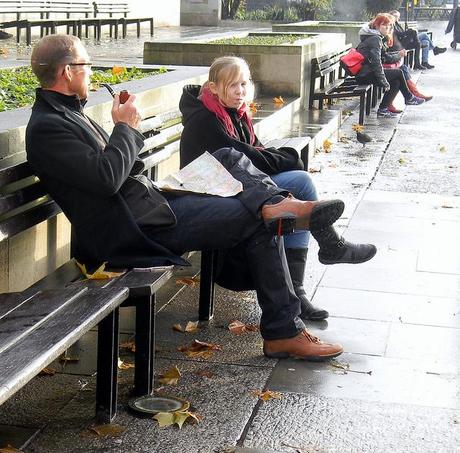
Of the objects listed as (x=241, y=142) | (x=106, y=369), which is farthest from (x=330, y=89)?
(x=106, y=369)

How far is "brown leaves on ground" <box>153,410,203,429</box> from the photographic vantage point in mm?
4004

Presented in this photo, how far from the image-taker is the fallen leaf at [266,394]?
14.1 feet

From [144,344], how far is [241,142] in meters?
1.59

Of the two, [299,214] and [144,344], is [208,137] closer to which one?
[299,214]

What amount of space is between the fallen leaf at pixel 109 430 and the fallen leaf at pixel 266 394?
2.08 feet

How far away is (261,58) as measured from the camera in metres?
13.4

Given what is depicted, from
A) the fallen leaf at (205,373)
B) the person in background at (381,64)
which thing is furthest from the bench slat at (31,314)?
the person in background at (381,64)

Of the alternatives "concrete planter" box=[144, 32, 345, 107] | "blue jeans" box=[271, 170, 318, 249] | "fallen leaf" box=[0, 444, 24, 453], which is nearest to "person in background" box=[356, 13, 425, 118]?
"concrete planter" box=[144, 32, 345, 107]

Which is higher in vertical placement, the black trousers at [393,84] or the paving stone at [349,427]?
the black trousers at [393,84]

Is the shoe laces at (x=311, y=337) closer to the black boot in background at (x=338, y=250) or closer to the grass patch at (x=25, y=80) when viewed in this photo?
the black boot in background at (x=338, y=250)

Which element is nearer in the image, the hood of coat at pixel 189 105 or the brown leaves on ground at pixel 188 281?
the hood of coat at pixel 189 105

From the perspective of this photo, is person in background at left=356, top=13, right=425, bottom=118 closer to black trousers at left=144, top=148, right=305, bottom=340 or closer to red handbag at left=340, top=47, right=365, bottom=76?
red handbag at left=340, top=47, right=365, bottom=76

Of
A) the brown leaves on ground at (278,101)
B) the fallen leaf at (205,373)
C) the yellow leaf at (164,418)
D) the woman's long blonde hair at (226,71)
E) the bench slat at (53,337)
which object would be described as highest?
the woman's long blonde hair at (226,71)

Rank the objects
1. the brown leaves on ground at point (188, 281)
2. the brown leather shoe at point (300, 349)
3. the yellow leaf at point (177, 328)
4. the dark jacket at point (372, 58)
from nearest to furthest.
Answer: the brown leather shoe at point (300, 349) → the yellow leaf at point (177, 328) → the brown leaves on ground at point (188, 281) → the dark jacket at point (372, 58)
